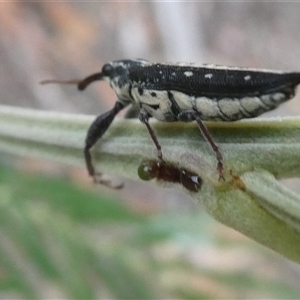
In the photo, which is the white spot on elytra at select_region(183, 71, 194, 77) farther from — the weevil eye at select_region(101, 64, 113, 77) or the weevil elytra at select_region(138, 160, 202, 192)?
the weevil eye at select_region(101, 64, 113, 77)

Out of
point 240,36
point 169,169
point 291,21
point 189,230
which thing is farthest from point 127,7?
point 169,169

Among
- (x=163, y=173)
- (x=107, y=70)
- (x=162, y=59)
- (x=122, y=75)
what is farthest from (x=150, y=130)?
(x=162, y=59)

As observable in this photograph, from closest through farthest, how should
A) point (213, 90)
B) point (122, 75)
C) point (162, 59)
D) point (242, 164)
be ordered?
point (242, 164) → point (213, 90) → point (122, 75) → point (162, 59)

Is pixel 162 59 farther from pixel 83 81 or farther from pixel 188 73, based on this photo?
pixel 188 73

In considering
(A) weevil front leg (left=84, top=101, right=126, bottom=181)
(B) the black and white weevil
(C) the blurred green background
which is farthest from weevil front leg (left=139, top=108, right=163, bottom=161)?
(C) the blurred green background

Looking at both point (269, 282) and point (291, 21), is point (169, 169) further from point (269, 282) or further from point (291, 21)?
point (291, 21)
